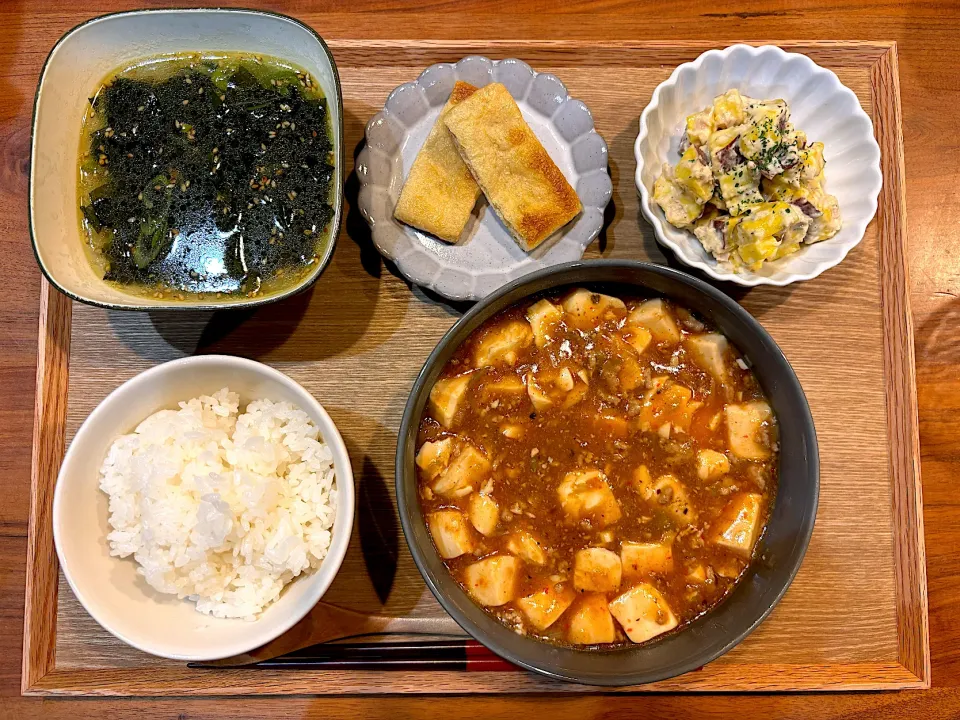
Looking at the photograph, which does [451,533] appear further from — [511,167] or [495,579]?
[511,167]

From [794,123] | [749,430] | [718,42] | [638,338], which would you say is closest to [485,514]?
[638,338]

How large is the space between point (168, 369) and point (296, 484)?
539 mm

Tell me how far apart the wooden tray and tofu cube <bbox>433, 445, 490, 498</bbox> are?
0.38 meters

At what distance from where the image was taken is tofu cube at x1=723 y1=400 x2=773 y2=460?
7.37 ft

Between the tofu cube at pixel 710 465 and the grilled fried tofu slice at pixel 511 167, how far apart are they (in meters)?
0.91

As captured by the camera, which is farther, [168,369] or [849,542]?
[849,542]

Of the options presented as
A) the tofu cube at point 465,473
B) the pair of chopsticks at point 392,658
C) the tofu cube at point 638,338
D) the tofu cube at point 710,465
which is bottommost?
the pair of chopsticks at point 392,658

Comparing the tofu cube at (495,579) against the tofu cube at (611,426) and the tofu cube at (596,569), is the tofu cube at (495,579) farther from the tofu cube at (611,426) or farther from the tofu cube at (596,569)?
the tofu cube at (611,426)

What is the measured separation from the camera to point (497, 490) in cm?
219

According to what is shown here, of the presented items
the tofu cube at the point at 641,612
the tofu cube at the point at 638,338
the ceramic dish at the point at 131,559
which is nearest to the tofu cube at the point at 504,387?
the tofu cube at the point at 638,338

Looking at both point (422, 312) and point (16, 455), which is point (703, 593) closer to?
point (422, 312)

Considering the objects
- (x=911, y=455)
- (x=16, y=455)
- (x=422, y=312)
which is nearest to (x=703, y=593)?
(x=911, y=455)

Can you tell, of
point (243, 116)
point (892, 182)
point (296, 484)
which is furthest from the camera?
point (892, 182)

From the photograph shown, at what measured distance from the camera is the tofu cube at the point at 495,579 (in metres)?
2.14
